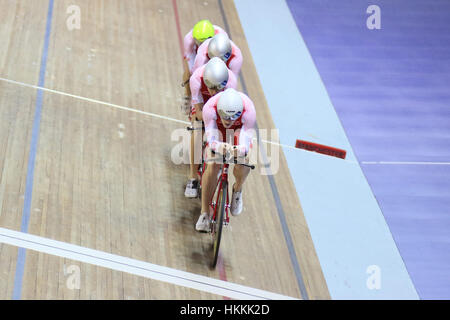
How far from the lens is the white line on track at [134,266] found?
14.3 ft

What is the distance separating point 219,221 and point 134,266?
0.68 m

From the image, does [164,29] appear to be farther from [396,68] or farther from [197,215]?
[197,215]

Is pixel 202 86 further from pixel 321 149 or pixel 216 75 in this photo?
pixel 321 149

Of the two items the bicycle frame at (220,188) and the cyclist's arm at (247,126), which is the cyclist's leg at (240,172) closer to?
the bicycle frame at (220,188)

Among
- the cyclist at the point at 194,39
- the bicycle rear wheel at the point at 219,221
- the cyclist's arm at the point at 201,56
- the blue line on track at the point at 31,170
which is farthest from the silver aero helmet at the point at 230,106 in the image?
the blue line on track at the point at 31,170

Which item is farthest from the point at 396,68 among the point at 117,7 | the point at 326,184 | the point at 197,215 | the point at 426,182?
the point at 197,215

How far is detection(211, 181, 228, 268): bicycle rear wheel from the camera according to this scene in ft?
14.0

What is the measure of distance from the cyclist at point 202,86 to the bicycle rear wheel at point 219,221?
579 millimetres

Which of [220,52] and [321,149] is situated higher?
[220,52]

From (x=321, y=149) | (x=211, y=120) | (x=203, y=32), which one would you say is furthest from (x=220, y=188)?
(x=321, y=149)

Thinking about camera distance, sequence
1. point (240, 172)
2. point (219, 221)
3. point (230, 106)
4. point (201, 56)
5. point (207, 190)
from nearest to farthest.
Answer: point (230, 106), point (219, 221), point (240, 172), point (207, 190), point (201, 56)

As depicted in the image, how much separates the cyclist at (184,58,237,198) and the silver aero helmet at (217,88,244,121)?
28 cm

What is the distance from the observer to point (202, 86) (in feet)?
15.6

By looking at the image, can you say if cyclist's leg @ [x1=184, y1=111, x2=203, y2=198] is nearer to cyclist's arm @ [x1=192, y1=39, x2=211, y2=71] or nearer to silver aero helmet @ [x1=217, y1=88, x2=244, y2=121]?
cyclist's arm @ [x1=192, y1=39, x2=211, y2=71]
